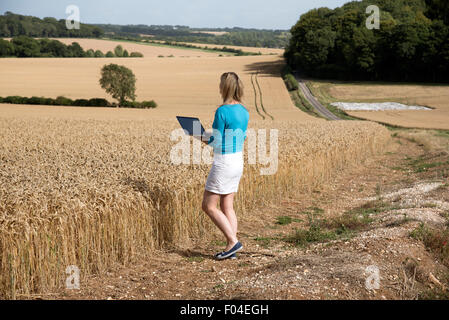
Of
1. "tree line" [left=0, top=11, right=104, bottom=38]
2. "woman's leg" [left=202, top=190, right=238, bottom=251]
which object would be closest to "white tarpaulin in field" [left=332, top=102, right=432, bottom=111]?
"woman's leg" [left=202, top=190, right=238, bottom=251]

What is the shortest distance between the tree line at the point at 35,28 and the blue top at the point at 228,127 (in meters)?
119

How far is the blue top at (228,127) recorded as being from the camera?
590 centimetres

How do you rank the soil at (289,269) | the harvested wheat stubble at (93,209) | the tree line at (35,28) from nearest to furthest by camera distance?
1. the soil at (289,269)
2. the harvested wheat stubble at (93,209)
3. the tree line at (35,28)

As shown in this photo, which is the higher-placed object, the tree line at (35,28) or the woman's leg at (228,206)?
the tree line at (35,28)

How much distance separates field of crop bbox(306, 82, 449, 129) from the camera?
43719 millimetres

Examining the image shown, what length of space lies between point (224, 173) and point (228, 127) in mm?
663

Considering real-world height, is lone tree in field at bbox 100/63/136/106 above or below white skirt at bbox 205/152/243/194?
above

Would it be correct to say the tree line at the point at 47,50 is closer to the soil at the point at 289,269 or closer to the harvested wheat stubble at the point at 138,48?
the harvested wheat stubble at the point at 138,48

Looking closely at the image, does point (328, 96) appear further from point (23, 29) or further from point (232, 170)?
point (23, 29)

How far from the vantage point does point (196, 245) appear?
25.2 feet

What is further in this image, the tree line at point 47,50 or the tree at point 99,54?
the tree at point 99,54

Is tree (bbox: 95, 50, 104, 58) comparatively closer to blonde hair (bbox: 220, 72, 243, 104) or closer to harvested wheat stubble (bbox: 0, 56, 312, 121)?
harvested wheat stubble (bbox: 0, 56, 312, 121)

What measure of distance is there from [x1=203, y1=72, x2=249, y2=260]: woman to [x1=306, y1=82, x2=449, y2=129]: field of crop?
126 ft

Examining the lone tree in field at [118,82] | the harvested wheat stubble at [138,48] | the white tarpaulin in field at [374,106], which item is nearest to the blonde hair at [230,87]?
the lone tree in field at [118,82]
